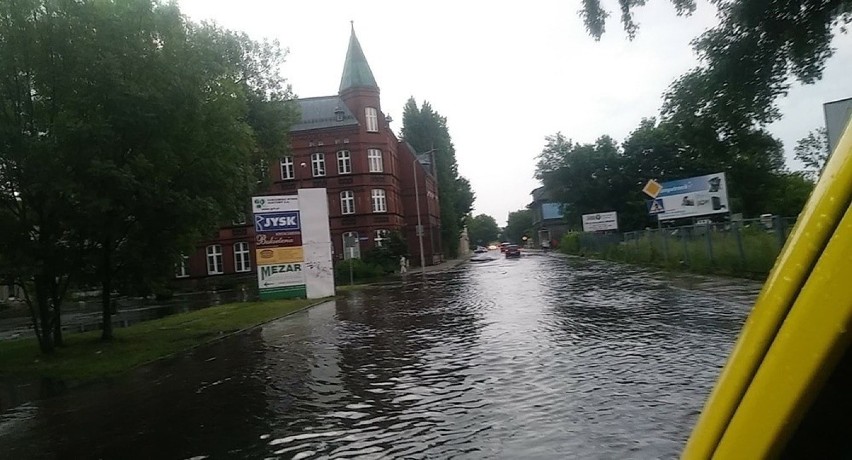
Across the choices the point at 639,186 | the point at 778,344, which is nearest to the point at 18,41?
the point at 778,344

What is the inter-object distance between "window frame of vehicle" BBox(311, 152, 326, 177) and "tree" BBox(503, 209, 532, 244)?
103932 mm

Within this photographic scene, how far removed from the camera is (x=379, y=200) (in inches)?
2229

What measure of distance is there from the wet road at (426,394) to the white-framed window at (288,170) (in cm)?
4357

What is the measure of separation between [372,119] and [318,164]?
6.00 metres

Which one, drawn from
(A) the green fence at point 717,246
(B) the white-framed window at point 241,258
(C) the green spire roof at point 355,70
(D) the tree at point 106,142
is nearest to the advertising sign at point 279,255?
(D) the tree at point 106,142

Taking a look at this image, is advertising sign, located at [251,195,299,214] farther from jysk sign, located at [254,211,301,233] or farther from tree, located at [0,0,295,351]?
tree, located at [0,0,295,351]

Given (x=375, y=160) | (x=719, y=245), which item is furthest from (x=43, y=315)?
(x=375, y=160)

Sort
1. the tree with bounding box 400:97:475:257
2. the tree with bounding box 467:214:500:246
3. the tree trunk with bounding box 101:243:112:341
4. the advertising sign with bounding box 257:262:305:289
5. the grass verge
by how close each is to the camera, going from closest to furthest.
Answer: the grass verge → the tree trunk with bounding box 101:243:112:341 → the advertising sign with bounding box 257:262:305:289 → the tree with bounding box 400:97:475:257 → the tree with bounding box 467:214:500:246

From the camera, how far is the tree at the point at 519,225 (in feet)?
542

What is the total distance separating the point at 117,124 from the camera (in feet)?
48.7

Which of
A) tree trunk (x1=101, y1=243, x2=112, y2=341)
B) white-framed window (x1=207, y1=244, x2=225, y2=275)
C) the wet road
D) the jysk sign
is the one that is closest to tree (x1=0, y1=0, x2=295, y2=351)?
tree trunk (x1=101, y1=243, x2=112, y2=341)

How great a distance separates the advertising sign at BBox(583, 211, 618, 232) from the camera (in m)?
59.4

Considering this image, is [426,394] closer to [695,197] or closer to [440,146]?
[695,197]

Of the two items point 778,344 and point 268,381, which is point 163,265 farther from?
point 778,344
